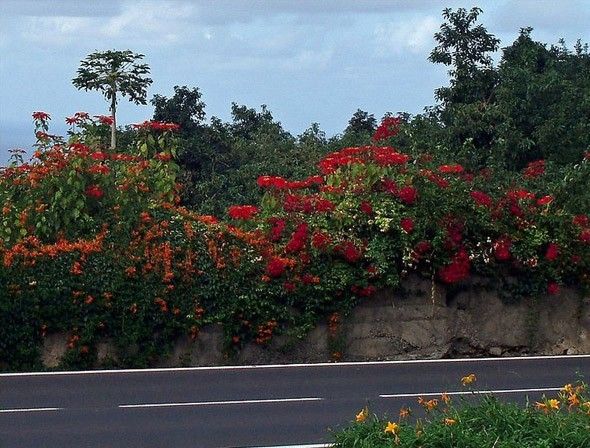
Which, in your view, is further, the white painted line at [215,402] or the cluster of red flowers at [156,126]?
the cluster of red flowers at [156,126]

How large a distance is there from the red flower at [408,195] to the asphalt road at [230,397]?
2344mm

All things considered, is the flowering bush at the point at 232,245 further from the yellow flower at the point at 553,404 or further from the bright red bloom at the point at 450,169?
the yellow flower at the point at 553,404

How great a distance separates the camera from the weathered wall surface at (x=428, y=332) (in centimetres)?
1608

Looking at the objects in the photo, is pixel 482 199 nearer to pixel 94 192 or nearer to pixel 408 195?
pixel 408 195

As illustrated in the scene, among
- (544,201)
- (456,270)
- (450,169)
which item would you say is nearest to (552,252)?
(544,201)

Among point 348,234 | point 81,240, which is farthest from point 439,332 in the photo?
point 81,240

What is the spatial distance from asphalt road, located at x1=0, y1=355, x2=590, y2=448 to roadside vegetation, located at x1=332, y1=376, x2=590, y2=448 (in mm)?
1459

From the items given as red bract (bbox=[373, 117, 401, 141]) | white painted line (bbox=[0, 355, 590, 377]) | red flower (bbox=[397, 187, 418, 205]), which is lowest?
white painted line (bbox=[0, 355, 590, 377])

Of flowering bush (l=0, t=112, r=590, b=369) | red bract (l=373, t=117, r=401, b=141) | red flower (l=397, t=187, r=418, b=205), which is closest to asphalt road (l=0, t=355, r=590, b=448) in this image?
flowering bush (l=0, t=112, r=590, b=369)

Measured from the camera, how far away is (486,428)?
8469 millimetres

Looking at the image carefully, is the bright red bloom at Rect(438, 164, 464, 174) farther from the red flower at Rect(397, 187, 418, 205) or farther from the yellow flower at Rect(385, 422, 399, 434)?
the yellow flower at Rect(385, 422, 399, 434)

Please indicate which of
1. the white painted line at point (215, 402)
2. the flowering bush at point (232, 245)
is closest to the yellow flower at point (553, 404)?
the white painted line at point (215, 402)

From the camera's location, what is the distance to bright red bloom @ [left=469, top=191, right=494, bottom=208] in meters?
17.4

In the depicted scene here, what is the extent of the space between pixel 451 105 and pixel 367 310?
580 inches
